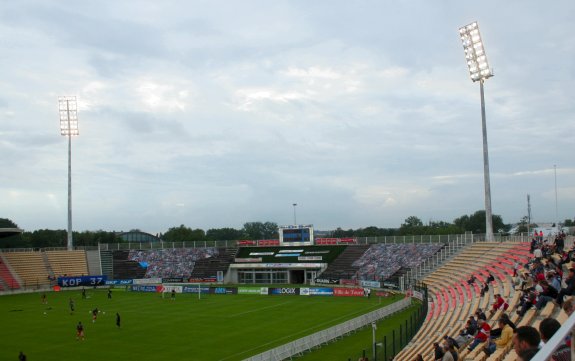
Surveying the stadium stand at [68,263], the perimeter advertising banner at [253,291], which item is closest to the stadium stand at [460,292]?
the perimeter advertising banner at [253,291]

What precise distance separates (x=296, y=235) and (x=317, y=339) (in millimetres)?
50302

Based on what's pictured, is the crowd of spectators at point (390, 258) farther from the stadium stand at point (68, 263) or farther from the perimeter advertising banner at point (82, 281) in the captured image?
the stadium stand at point (68, 263)

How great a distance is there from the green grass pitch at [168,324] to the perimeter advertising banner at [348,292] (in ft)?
5.73

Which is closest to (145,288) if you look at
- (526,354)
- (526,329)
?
(526,329)

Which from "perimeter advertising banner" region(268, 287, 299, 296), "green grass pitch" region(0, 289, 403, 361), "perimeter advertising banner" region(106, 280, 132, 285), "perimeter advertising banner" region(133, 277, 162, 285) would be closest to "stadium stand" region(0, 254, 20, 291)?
"green grass pitch" region(0, 289, 403, 361)

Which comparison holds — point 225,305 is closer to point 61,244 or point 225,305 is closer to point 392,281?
point 392,281

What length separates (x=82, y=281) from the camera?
79.1 metres

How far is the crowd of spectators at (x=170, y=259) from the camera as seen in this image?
280 ft

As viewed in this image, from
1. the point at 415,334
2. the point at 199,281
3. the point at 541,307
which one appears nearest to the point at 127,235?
the point at 199,281

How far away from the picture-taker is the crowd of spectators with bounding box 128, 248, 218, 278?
280ft

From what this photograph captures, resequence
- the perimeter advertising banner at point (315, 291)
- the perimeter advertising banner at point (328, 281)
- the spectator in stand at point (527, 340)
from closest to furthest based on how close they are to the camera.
Answer: the spectator in stand at point (527, 340), the perimeter advertising banner at point (315, 291), the perimeter advertising banner at point (328, 281)

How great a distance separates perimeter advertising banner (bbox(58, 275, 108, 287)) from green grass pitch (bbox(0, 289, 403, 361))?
1116 cm

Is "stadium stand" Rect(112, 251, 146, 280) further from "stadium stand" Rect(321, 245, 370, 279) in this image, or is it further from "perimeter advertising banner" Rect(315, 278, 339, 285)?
"stadium stand" Rect(321, 245, 370, 279)

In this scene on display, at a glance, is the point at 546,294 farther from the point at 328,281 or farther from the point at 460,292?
the point at 328,281
